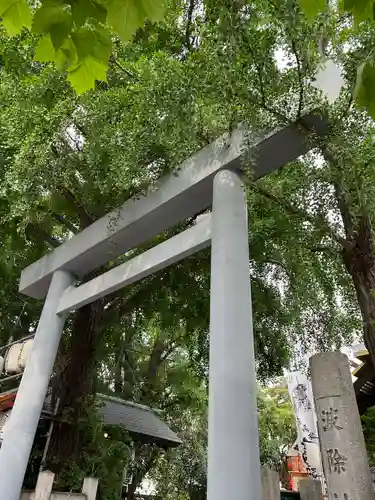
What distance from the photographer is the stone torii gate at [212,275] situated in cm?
257

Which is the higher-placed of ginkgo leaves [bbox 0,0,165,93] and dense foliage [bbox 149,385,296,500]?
dense foliage [bbox 149,385,296,500]

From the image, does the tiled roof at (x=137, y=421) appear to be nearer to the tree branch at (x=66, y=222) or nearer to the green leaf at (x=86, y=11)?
the tree branch at (x=66, y=222)

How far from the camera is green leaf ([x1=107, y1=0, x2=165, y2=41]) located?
1231mm

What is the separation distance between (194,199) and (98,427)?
3307 mm

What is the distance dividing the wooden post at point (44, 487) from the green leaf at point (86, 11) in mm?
3805

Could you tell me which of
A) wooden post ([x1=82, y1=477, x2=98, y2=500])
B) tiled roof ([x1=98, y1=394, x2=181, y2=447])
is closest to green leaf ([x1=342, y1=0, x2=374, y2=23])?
wooden post ([x1=82, y1=477, x2=98, y2=500])

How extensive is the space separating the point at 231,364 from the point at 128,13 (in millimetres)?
2124

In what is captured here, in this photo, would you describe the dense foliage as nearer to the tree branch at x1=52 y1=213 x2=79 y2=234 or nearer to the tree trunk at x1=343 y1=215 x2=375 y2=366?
the tree branch at x1=52 y1=213 x2=79 y2=234

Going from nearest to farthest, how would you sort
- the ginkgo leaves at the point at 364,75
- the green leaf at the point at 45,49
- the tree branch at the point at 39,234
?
1. the ginkgo leaves at the point at 364,75
2. the green leaf at the point at 45,49
3. the tree branch at the point at 39,234

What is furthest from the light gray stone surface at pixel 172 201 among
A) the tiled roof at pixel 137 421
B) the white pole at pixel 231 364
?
Result: the tiled roof at pixel 137 421

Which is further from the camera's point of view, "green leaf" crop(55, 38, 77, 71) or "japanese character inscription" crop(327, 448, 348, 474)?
"japanese character inscription" crop(327, 448, 348, 474)

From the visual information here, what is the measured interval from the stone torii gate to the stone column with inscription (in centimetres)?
52

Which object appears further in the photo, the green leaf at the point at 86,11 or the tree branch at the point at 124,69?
the tree branch at the point at 124,69

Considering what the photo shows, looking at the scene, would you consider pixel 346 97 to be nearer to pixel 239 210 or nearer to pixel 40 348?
pixel 239 210
